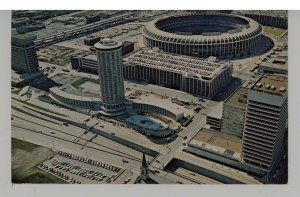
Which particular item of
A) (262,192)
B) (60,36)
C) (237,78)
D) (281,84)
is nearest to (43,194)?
(262,192)

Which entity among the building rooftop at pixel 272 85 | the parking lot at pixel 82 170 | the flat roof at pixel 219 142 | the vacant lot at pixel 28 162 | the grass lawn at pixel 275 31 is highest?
the building rooftop at pixel 272 85

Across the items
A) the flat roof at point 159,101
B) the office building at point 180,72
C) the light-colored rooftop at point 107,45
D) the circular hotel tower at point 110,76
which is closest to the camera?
the light-colored rooftop at point 107,45

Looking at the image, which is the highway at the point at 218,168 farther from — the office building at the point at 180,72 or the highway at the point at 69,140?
the office building at the point at 180,72

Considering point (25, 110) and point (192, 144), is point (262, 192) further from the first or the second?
point (25, 110)

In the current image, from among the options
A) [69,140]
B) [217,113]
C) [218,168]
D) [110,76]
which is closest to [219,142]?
[218,168]

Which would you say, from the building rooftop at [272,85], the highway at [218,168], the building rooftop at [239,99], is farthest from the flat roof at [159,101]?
the building rooftop at [272,85]

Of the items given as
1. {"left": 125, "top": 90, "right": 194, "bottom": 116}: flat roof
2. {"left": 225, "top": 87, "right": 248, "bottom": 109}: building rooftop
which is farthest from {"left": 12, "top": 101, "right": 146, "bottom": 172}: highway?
{"left": 225, "top": 87, "right": 248, "bottom": 109}: building rooftop

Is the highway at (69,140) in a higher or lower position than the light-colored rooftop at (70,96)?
lower
